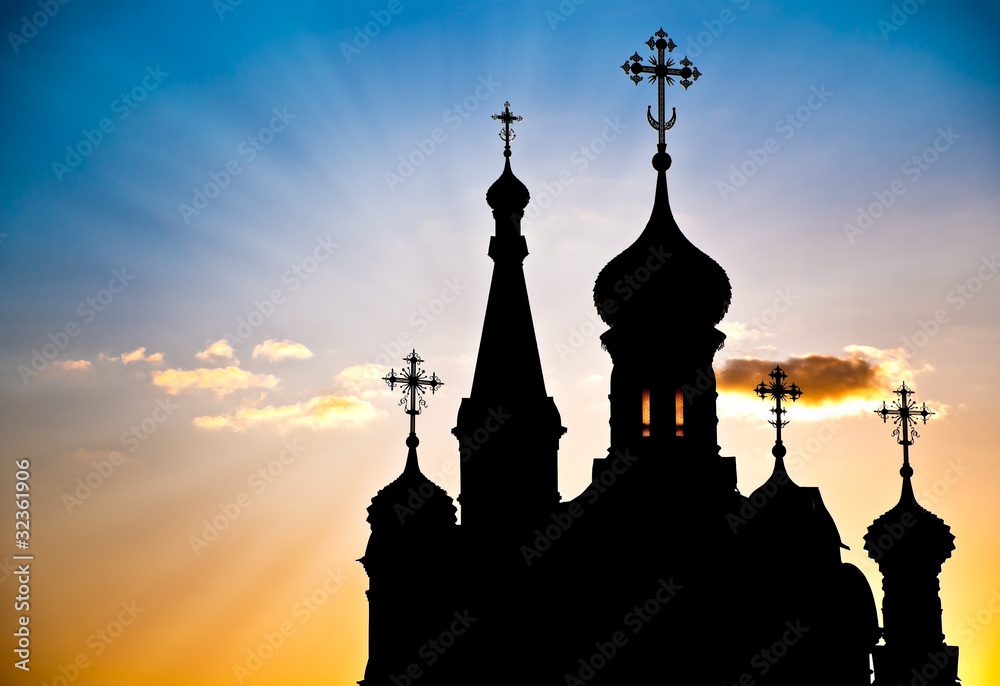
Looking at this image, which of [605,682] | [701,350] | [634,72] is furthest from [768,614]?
[634,72]

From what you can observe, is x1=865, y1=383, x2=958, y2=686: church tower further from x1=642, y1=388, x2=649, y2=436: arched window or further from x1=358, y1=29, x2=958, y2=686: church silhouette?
x1=642, y1=388, x2=649, y2=436: arched window

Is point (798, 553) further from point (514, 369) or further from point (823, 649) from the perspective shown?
point (514, 369)

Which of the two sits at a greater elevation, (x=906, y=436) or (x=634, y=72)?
(x=634, y=72)

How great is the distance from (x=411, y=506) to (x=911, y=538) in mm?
11454

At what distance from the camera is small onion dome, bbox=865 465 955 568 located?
85.9 feet

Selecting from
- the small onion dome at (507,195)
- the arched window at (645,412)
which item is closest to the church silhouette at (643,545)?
the arched window at (645,412)

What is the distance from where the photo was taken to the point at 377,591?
2673 cm

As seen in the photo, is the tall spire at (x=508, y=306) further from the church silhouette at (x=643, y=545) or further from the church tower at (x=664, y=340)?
the church tower at (x=664, y=340)

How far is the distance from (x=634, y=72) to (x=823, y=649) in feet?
43.9

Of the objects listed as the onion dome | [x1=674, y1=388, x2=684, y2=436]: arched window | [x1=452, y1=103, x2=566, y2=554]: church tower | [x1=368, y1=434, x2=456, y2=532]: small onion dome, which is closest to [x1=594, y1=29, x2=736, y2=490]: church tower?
[x1=674, y1=388, x2=684, y2=436]: arched window

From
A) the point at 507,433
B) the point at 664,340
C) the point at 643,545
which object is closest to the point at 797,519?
the point at 643,545

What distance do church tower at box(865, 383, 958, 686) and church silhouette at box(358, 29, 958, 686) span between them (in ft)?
0.14

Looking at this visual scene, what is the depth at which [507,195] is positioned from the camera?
95.2 ft

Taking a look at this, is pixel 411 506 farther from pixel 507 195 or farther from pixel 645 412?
pixel 507 195
